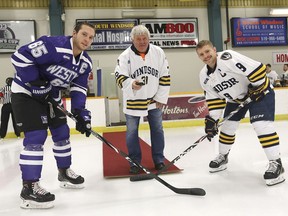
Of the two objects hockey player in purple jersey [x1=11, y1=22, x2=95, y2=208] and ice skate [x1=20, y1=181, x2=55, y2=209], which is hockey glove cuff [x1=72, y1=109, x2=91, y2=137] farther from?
ice skate [x1=20, y1=181, x2=55, y2=209]

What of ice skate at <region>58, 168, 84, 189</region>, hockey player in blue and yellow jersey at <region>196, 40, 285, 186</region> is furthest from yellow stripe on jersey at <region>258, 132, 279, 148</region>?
ice skate at <region>58, 168, 84, 189</region>

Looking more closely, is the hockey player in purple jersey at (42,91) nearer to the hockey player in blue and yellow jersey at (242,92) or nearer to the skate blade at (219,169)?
the hockey player in blue and yellow jersey at (242,92)

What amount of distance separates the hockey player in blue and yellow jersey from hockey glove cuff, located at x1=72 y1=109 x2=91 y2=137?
2.73 ft

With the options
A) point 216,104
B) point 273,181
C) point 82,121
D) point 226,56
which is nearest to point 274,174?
point 273,181

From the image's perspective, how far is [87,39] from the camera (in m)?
1.95

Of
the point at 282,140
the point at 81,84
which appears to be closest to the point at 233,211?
the point at 81,84

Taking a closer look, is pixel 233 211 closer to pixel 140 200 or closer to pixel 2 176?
pixel 140 200

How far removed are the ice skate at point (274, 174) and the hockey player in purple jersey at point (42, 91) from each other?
1.21 m

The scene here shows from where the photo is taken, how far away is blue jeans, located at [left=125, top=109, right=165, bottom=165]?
→ 2.51 metres

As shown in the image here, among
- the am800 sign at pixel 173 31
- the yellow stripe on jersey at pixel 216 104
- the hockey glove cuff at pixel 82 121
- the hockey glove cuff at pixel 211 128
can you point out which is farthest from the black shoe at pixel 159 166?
the am800 sign at pixel 173 31

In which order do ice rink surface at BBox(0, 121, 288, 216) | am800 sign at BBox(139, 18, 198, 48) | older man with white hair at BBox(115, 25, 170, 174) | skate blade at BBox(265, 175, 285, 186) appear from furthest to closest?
1. am800 sign at BBox(139, 18, 198, 48)
2. older man with white hair at BBox(115, 25, 170, 174)
3. skate blade at BBox(265, 175, 285, 186)
4. ice rink surface at BBox(0, 121, 288, 216)

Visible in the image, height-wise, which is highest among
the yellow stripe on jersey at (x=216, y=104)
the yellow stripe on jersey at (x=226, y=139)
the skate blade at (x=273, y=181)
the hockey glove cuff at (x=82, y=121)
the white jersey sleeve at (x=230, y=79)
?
the white jersey sleeve at (x=230, y=79)

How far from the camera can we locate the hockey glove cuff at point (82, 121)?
204 centimetres

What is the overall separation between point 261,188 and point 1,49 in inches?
277
